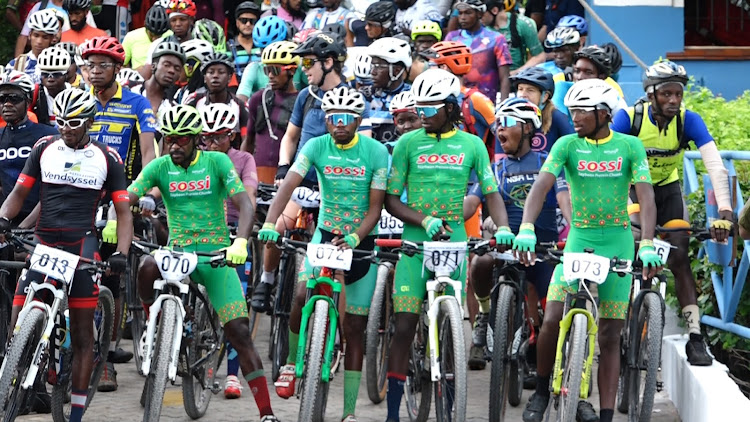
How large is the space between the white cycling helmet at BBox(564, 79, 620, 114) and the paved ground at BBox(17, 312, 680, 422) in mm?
2197

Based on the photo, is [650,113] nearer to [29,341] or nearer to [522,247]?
[522,247]

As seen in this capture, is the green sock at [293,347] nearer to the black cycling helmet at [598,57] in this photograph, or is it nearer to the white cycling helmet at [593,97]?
the white cycling helmet at [593,97]

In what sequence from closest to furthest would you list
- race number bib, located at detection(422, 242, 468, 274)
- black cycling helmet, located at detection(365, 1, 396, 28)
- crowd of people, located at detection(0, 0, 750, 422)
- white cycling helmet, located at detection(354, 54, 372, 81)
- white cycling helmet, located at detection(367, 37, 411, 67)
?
Answer: race number bib, located at detection(422, 242, 468, 274) < crowd of people, located at detection(0, 0, 750, 422) < white cycling helmet, located at detection(367, 37, 411, 67) < white cycling helmet, located at detection(354, 54, 372, 81) < black cycling helmet, located at detection(365, 1, 396, 28)

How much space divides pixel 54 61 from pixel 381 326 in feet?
11.5

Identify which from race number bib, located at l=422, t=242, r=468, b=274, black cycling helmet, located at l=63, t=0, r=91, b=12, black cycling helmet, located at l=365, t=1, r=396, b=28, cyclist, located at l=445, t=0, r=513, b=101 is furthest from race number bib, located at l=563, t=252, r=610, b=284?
black cycling helmet, located at l=63, t=0, r=91, b=12

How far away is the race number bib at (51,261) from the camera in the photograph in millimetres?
9000

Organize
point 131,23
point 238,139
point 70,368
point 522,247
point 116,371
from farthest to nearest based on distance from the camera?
point 131,23, point 238,139, point 116,371, point 70,368, point 522,247

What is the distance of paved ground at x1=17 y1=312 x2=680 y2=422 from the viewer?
9.90 m

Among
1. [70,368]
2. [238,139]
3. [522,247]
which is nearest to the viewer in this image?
[522,247]

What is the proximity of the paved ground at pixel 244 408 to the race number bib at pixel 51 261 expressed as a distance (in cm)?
122

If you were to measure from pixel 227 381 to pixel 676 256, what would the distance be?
325cm

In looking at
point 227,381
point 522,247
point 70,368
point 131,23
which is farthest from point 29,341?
point 131,23

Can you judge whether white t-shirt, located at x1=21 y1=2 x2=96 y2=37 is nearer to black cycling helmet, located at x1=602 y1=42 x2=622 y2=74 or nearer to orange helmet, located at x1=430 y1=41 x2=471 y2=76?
orange helmet, located at x1=430 y1=41 x2=471 y2=76

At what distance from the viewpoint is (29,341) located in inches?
347
